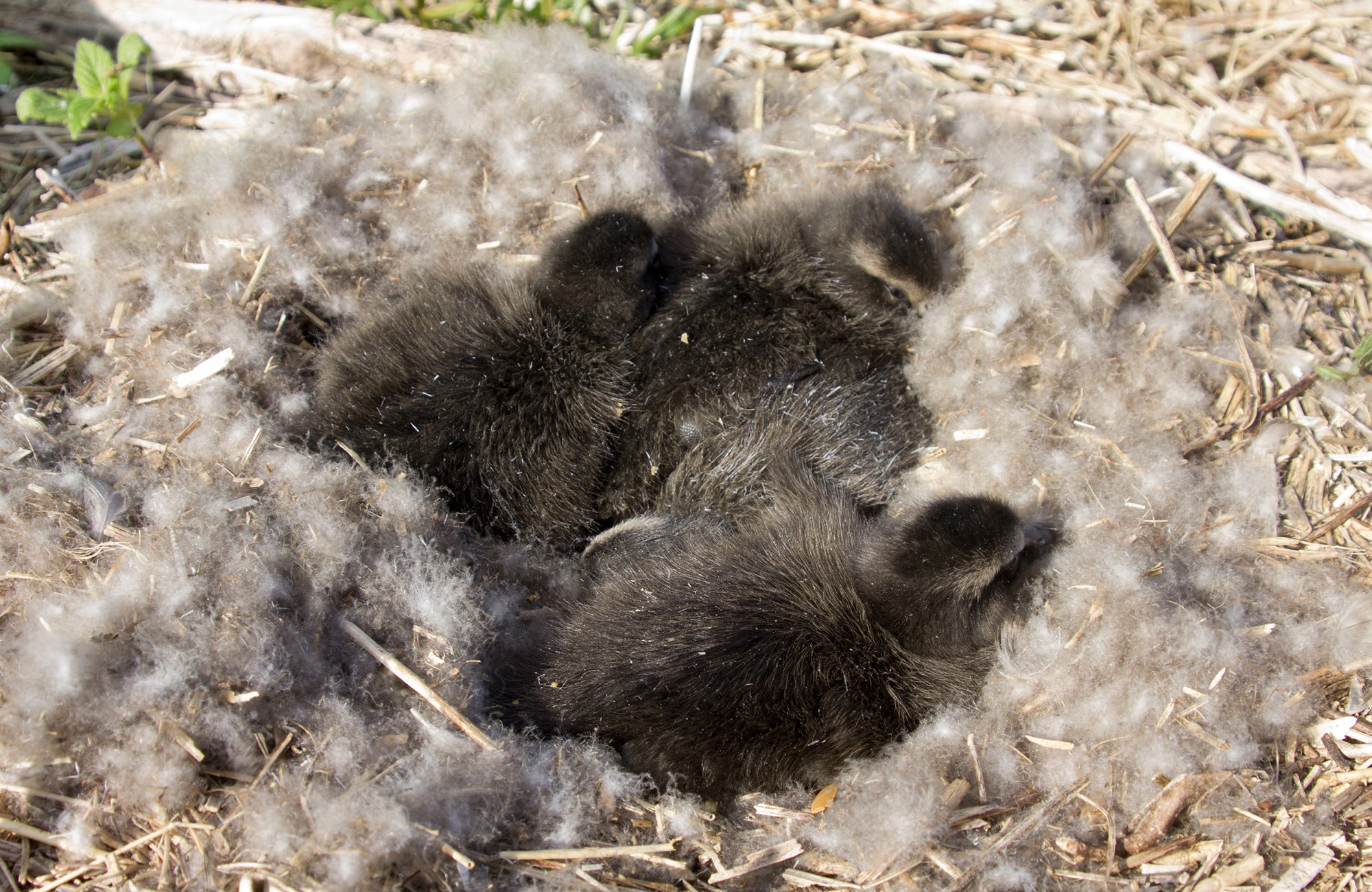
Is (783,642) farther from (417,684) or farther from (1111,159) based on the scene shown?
(1111,159)

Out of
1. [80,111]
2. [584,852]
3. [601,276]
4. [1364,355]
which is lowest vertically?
[584,852]

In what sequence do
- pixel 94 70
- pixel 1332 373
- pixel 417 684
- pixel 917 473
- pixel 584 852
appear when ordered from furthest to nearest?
1. pixel 94 70
2. pixel 917 473
3. pixel 1332 373
4. pixel 417 684
5. pixel 584 852

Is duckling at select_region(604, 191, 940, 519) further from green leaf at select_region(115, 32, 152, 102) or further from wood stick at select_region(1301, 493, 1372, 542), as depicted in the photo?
green leaf at select_region(115, 32, 152, 102)

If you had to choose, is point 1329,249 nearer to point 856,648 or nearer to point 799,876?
point 856,648

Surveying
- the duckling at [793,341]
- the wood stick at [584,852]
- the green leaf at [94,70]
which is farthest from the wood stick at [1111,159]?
the green leaf at [94,70]

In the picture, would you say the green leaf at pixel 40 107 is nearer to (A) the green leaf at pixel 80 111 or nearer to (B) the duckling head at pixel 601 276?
(A) the green leaf at pixel 80 111

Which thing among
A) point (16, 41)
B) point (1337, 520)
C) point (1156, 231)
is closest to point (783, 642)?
point (1337, 520)

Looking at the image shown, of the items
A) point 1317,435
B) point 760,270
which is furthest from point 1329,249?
point 760,270
